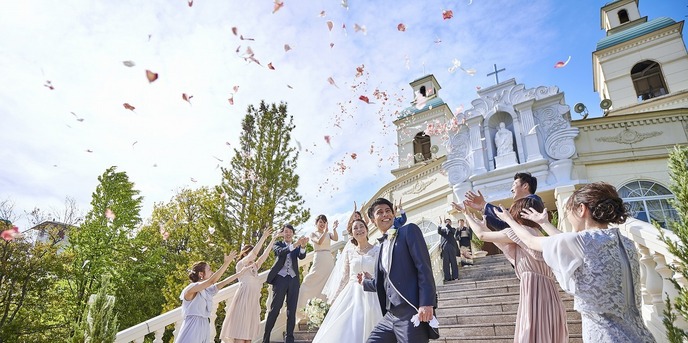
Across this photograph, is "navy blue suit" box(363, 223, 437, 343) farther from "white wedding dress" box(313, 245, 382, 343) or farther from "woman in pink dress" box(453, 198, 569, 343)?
"white wedding dress" box(313, 245, 382, 343)

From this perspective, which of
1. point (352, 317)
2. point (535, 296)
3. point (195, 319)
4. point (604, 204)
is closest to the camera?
point (604, 204)

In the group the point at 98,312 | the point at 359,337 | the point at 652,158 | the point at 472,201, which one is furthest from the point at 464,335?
the point at 652,158

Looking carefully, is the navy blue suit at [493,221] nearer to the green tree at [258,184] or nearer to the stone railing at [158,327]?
the stone railing at [158,327]

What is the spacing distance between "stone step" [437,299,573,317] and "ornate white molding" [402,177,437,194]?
1164 centimetres

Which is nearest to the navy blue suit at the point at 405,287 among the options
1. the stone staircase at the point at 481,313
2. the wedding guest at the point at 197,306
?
the stone staircase at the point at 481,313

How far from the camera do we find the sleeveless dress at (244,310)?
20.0 ft

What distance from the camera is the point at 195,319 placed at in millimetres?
4957

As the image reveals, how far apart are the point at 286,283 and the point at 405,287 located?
375cm

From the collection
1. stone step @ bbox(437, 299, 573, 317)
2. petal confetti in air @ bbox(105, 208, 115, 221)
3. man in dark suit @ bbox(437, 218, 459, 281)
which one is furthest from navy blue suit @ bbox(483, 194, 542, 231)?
petal confetti in air @ bbox(105, 208, 115, 221)

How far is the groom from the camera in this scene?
9.74ft

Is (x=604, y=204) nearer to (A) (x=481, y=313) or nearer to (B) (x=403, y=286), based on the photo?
(B) (x=403, y=286)

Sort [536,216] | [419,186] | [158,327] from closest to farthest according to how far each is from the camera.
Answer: [536,216] < [158,327] < [419,186]

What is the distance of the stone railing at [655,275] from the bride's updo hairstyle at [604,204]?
1.69 m

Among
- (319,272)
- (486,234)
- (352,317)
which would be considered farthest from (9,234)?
(486,234)
